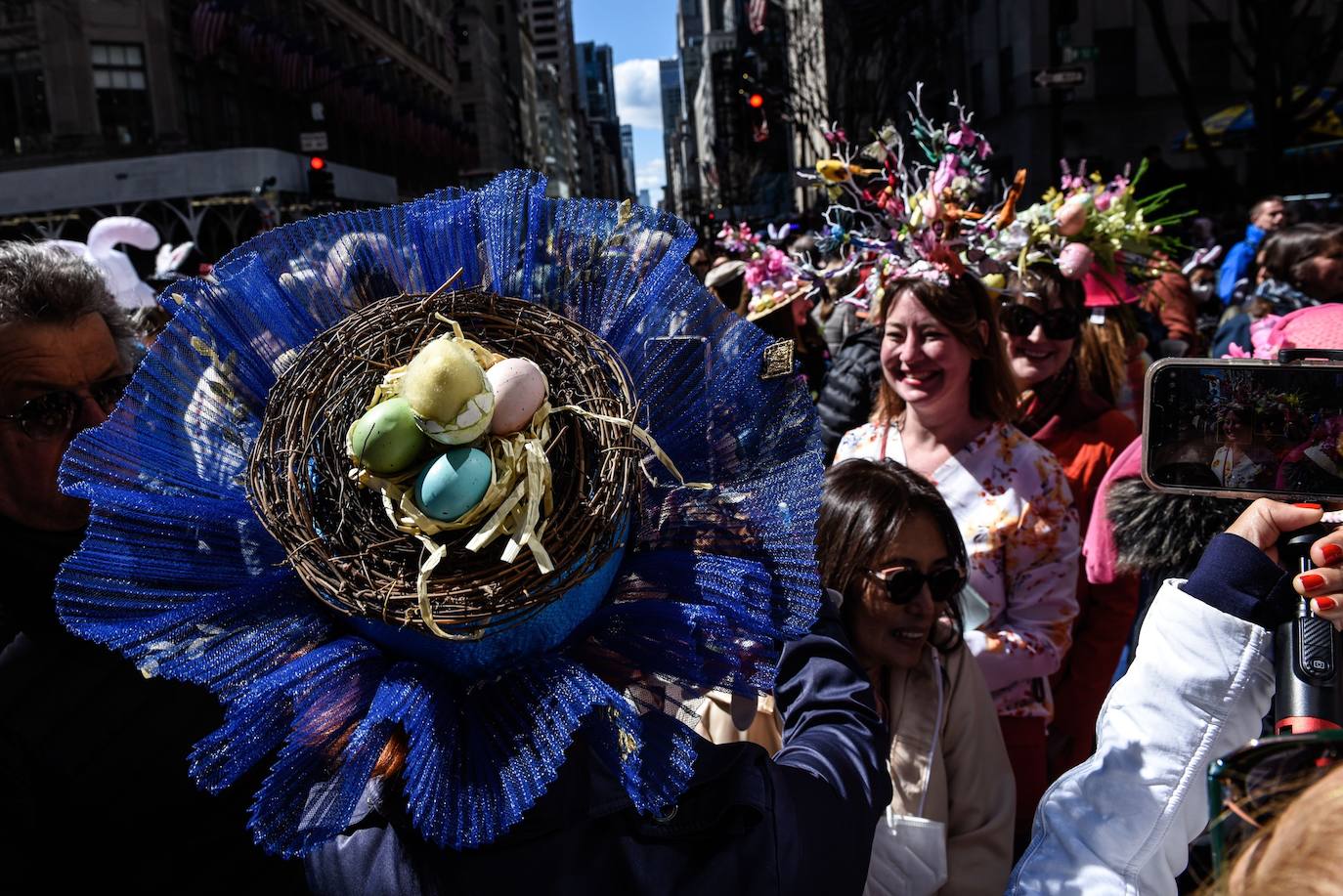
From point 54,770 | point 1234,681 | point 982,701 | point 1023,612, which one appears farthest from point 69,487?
point 1023,612

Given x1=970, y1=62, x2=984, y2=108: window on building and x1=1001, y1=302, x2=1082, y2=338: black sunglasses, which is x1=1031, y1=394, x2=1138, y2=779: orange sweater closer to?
x1=1001, y1=302, x2=1082, y2=338: black sunglasses

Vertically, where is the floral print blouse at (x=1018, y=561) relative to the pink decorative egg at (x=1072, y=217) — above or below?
below

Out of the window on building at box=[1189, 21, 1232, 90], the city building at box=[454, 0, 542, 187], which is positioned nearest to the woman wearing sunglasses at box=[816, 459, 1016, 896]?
the window on building at box=[1189, 21, 1232, 90]

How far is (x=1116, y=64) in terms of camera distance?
25.4m

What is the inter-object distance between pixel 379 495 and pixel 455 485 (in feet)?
0.49

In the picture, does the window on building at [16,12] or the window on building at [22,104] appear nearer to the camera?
the window on building at [16,12]

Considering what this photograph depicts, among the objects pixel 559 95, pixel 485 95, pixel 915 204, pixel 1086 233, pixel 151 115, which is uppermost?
pixel 559 95

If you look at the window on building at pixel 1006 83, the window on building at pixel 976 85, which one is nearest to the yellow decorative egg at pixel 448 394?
the window on building at pixel 1006 83

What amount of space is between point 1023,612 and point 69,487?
7.30 feet

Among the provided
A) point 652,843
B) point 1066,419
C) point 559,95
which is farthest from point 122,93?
point 559,95

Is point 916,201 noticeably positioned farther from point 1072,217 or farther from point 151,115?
point 151,115

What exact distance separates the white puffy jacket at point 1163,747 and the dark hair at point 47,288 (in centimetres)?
182

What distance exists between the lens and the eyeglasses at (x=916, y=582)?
2.12m

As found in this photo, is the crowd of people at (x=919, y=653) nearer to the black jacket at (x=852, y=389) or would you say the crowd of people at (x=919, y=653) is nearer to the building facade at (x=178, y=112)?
the black jacket at (x=852, y=389)
